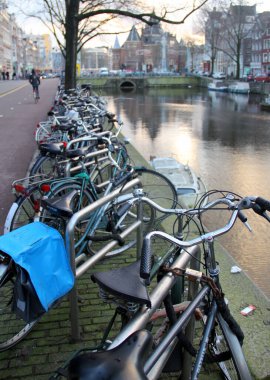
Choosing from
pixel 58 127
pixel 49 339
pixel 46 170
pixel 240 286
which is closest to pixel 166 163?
pixel 58 127

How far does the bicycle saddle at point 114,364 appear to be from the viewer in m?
1.32

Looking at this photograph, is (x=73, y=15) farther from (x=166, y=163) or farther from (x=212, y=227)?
(x=212, y=227)

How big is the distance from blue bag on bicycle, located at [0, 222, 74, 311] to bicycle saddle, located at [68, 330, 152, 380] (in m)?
0.91

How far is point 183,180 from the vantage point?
331 inches

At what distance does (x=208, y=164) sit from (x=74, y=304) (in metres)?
10.1

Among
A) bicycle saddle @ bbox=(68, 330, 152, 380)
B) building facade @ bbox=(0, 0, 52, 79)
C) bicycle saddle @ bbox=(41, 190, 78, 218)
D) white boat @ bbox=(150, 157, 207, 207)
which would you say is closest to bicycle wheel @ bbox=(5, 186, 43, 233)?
bicycle saddle @ bbox=(41, 190, 78, 218)

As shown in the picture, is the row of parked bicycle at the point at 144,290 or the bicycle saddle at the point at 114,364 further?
the row of parked bicycle at the point at 144,290

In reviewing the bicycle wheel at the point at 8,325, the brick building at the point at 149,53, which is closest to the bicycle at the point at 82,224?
the bicycle wheel at the point at 8,325

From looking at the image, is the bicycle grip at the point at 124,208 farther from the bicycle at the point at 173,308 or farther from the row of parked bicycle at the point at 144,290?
the bicycle at the point at 173,308

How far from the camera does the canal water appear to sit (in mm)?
6382

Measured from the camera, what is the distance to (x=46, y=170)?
5891 millimetres

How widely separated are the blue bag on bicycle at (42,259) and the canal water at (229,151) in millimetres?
3249

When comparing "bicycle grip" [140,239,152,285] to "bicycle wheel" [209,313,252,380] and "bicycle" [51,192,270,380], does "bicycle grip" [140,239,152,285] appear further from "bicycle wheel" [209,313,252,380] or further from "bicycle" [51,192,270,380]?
"bicycle wheel" [209,313,252,380]

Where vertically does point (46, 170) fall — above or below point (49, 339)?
above
